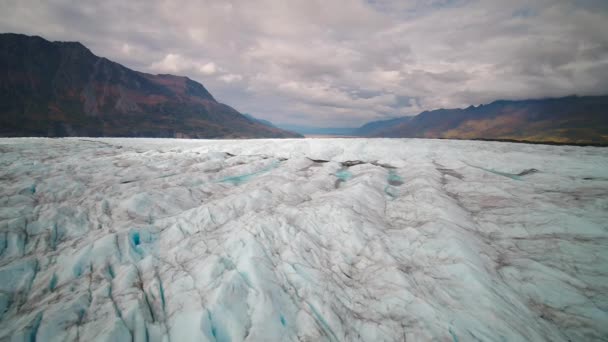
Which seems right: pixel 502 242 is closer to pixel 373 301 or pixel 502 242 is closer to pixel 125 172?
pixel 373 301

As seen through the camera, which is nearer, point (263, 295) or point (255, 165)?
point (263, 295)

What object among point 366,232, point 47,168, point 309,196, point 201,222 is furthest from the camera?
point 47,168

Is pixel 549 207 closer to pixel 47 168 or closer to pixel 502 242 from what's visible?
pixel 502 242

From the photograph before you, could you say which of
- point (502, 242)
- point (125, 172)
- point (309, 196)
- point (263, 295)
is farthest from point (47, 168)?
point (502, 242)

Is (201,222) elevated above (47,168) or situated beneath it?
situated beneath

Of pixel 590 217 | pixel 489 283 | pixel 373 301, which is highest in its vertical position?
pixel 590 217

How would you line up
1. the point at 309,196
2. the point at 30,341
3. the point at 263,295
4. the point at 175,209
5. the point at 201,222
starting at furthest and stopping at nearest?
the point at 309,196, the point at 175,209, the point at 201,222, the point at 263,295, the point at 30,341
